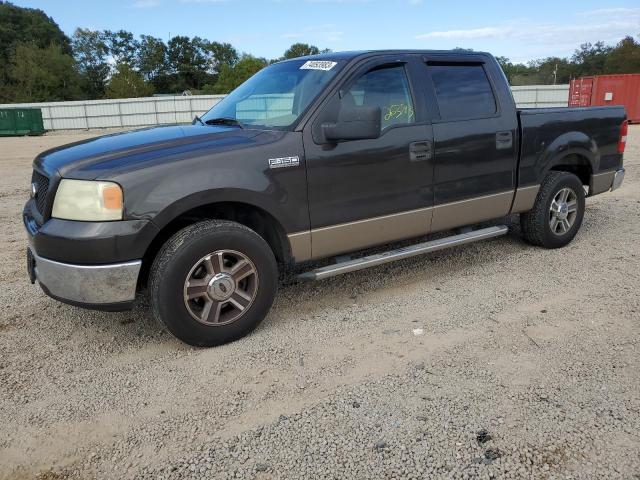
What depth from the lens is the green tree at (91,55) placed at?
307 feet

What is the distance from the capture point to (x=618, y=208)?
7.42 m

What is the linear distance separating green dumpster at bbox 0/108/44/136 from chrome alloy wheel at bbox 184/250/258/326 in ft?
111

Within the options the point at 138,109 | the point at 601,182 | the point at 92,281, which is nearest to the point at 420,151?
the point at 92,281

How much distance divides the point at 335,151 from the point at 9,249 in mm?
4130

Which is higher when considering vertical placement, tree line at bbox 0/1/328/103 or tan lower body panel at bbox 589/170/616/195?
tree line at bbox 0/1/328/103

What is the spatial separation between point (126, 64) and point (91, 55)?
87.7ft

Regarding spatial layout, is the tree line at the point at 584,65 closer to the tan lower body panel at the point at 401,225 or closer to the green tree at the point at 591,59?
the green tree at the point at 591,59

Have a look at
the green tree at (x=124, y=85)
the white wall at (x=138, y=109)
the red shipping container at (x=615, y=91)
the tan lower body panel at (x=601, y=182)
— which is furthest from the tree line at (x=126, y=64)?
the tan lower body panel at (x=601, y=182)

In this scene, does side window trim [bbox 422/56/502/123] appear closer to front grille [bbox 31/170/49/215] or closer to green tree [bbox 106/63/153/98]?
front grille [bbox 31/170/49/215]

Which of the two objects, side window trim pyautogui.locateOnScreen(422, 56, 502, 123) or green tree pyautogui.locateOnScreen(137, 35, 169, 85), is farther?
green tree pyautogui.locateOnScreen(137, 35, 169, 85)

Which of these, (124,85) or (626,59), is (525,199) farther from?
(626,59)

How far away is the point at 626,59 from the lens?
70500 millimetres

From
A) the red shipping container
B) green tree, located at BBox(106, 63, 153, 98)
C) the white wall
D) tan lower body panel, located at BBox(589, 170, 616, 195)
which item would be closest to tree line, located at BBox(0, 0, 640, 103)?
green tree, located at BBox(106, 63, 153, 98)

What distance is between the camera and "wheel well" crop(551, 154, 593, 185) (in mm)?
5527
